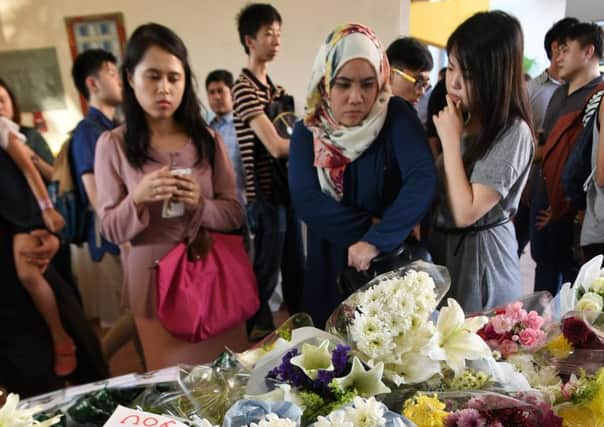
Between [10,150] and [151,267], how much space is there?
55cm

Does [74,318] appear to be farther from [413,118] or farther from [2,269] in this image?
[413,118]

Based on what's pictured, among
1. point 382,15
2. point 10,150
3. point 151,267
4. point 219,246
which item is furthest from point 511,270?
point 382,15

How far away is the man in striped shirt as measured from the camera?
190 centimetres

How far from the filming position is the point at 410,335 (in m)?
0.51

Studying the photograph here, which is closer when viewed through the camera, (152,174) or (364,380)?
(364,380)

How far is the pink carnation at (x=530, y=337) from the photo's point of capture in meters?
0.63

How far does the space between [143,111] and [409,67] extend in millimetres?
1132

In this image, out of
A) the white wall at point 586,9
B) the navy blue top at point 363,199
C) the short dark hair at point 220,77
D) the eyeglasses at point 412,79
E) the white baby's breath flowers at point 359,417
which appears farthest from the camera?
the short dark hair at point 220,77

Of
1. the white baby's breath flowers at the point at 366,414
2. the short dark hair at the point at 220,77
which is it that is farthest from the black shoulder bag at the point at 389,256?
the short dark hair at the point at 220,77

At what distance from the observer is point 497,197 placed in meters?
1.18

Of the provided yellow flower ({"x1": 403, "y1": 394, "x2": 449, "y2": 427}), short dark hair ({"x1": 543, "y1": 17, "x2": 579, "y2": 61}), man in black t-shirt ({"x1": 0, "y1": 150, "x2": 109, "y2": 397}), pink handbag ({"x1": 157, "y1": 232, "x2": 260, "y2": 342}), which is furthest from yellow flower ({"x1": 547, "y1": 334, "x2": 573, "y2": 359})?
short dark hair ({"x1": 543, "y1": 17, "x2": 579, "y2": 61})

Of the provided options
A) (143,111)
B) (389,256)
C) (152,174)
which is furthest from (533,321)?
(143,111)

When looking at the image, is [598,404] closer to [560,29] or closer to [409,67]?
[409,67]

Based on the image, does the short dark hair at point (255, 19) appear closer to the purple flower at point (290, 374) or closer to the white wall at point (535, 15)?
the purple flower at point (290, 374)
